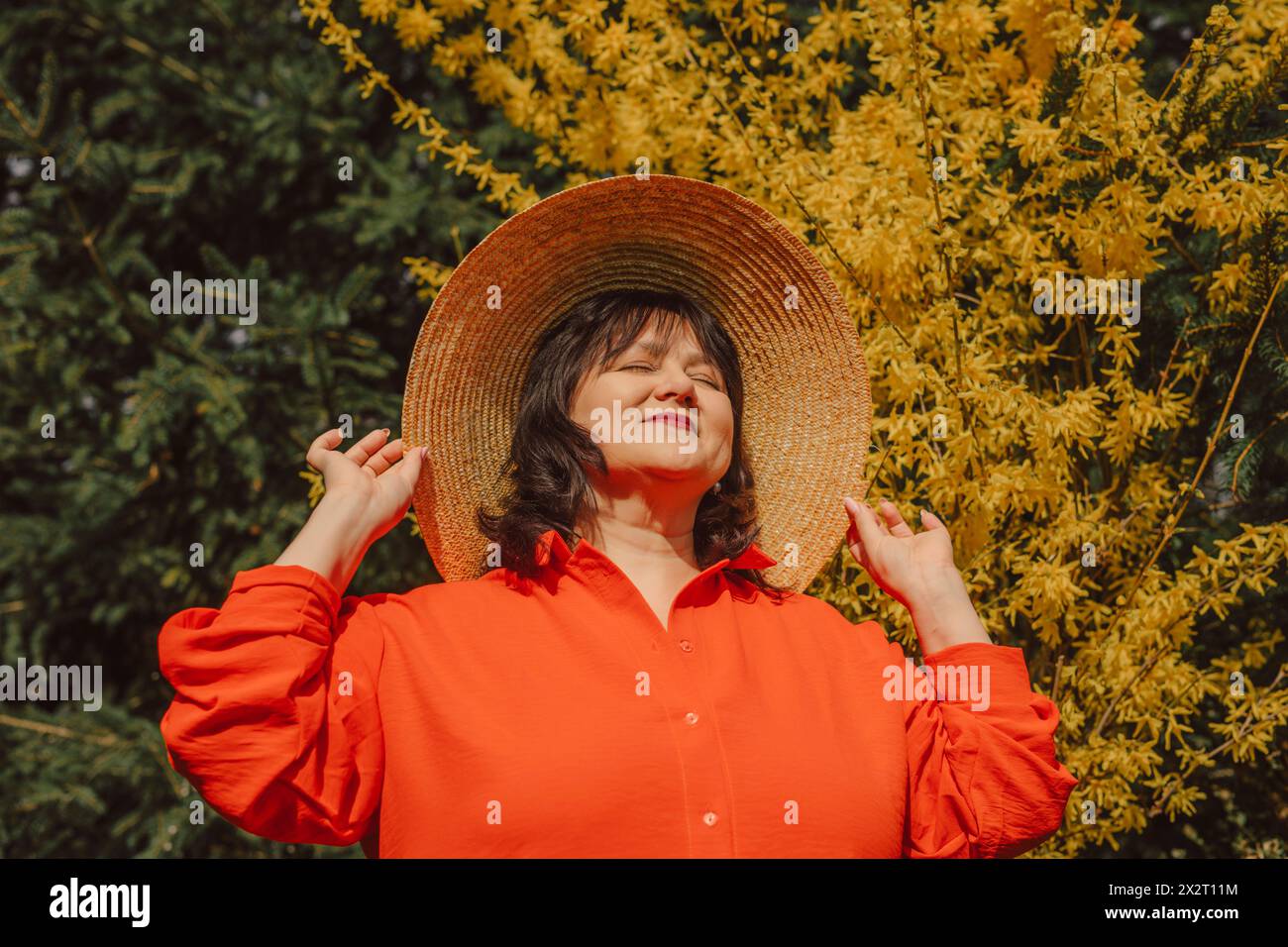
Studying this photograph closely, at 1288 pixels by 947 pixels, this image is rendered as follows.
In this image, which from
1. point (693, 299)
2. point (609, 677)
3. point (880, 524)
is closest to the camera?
point (609, 677)

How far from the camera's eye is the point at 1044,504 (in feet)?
6.85

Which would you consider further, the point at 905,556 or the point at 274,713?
the point at 905,556

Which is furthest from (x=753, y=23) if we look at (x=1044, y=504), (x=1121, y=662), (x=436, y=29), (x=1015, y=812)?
(x=1015, y=812)

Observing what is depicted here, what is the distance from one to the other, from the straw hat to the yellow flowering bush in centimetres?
13

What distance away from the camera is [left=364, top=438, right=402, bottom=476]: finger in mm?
1752

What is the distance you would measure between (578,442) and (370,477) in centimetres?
31

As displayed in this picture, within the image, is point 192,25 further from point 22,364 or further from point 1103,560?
point 1103,560

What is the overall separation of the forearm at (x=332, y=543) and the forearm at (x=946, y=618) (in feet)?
2.61

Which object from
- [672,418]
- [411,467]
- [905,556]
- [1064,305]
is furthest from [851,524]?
[411,467]

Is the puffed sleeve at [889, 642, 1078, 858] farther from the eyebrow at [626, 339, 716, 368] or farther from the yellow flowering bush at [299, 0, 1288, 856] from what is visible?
the eyebrow at [626, 339, 716, 368]

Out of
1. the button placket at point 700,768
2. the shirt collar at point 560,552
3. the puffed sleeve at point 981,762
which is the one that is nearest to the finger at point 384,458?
the shirt collar at point 560,552

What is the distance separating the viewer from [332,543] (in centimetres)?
157

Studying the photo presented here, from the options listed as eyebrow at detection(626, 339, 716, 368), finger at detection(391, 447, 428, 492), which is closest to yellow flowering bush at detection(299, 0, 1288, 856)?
eyebrow at detection(626, 339, 716, 368)

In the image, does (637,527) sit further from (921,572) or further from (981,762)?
(981,762)
